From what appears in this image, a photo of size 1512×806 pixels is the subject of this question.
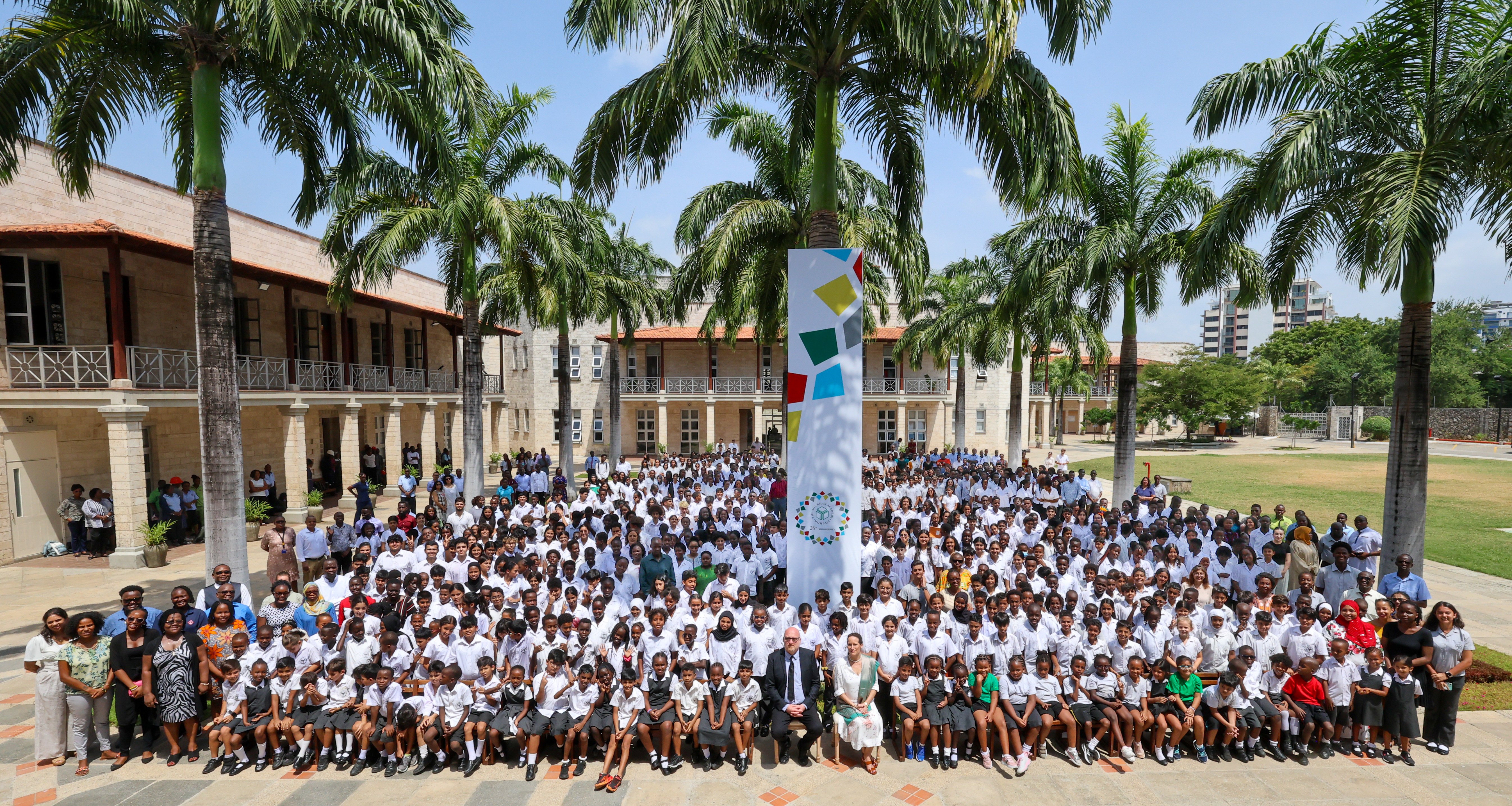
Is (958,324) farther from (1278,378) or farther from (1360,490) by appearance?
(1278,378)

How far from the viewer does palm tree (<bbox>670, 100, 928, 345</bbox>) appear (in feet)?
48.2

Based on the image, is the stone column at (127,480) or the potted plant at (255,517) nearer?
the stone column at (127,480)

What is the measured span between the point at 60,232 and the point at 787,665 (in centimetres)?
1590

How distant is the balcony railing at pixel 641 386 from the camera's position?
35.5m

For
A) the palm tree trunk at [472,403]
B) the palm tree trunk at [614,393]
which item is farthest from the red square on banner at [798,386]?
the palm tree trunk at [614,393]

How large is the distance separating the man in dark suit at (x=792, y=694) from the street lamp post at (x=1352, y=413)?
47377 millimetres

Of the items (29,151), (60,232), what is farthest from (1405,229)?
(29,151)

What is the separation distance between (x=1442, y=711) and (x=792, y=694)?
6.52 m

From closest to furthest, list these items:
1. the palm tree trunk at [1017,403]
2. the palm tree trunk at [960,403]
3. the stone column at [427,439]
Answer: the palm tree trunk at [1017,403] → the palm tree trunk at [960,403] → the stone column at [427,439]

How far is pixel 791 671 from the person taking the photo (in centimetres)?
722

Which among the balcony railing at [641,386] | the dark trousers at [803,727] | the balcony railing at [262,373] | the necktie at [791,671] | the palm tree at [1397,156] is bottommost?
the dark trousers at [803,727]

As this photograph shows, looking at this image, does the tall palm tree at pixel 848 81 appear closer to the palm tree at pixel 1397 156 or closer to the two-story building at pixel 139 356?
the palm tree at pixel 1397 156

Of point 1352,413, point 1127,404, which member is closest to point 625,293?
point 1127,404

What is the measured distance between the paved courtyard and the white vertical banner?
2.56 m
